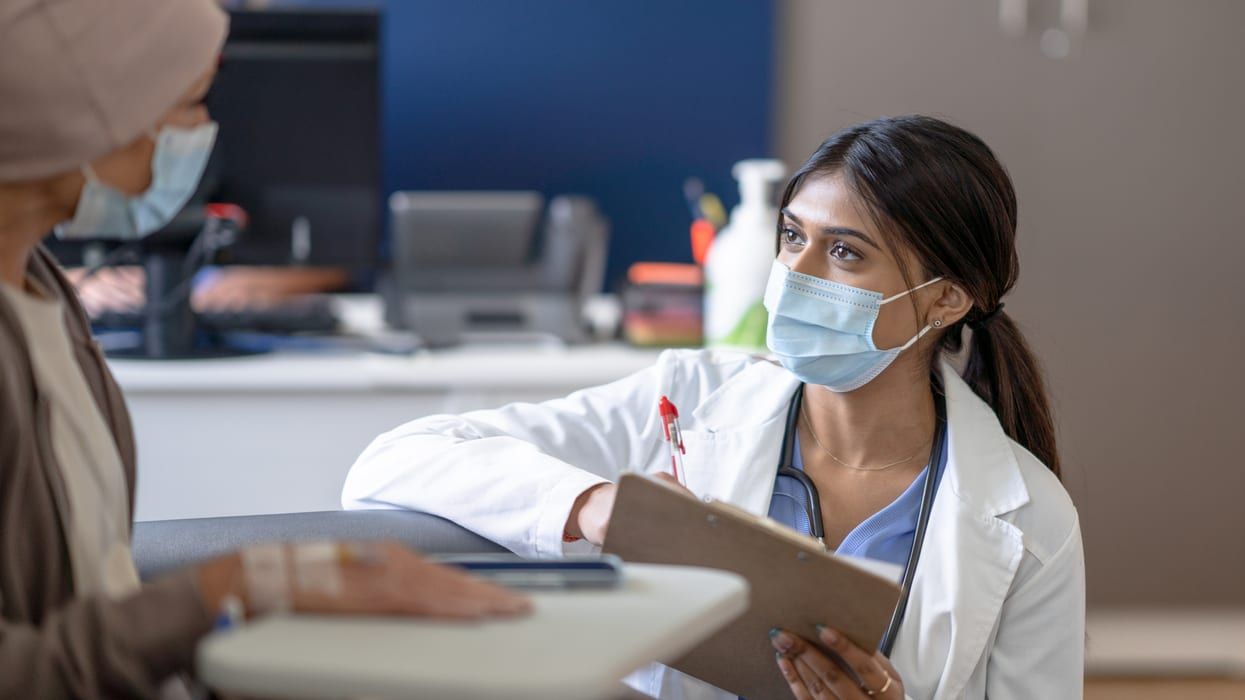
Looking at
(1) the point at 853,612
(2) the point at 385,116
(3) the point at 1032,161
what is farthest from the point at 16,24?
(3) the point at 1032,161

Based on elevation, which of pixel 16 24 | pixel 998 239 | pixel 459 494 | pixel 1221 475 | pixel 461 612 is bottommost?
pixel 1221 475

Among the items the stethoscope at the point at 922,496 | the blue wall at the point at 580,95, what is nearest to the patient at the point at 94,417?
the stethoscope at the point at 922,496

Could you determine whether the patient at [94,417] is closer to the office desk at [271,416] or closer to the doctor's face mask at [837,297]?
the doctor's face mask at [837,297]

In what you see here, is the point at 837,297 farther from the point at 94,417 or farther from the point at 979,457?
the point at 94,417

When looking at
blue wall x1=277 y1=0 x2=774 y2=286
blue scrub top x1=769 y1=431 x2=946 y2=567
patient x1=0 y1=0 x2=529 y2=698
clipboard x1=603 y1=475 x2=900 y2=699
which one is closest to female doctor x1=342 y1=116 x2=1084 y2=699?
blue scrub top x1=769 y1=431 x2=946 y2=567

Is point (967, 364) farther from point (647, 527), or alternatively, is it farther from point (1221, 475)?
point (1221, 475)

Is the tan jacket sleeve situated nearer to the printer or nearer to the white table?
the white table

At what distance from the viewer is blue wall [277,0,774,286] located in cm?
285

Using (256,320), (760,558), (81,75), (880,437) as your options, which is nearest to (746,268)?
(880,437)

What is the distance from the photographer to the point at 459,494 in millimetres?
1394

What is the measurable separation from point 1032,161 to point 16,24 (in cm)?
242

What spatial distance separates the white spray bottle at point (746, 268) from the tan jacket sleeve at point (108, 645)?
141 centimetres

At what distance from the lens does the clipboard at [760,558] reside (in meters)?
1.02

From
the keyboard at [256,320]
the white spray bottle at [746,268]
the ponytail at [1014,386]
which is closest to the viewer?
the ponytail at [1014,386]
